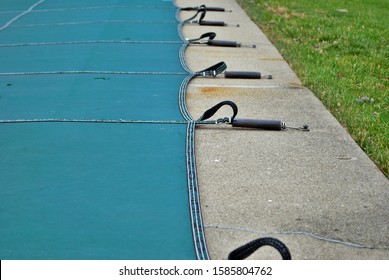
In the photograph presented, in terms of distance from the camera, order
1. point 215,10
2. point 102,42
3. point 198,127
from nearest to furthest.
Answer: point 198,127, point 102,42, point 215,10

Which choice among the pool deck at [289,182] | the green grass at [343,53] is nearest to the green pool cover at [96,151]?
the pool deck at [289,182]

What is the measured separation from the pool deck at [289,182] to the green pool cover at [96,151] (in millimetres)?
138

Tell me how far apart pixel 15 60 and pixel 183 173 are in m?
3.31

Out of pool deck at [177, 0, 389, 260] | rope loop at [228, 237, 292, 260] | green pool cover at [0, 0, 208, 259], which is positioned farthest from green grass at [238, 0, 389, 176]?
rope loop at [228, 237, 292, 260]

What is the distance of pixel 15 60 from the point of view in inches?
260

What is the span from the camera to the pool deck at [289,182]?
3.18m

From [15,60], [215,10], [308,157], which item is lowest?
[215,10]

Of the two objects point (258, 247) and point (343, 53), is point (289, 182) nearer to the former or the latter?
point (258, 247)

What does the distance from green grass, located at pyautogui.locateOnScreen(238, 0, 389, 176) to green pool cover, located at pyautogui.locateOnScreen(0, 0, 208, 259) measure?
3.69 feet

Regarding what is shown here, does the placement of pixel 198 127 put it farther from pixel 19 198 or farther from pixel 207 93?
pixel 19 198

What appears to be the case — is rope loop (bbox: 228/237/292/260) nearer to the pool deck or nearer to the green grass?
the pool deck

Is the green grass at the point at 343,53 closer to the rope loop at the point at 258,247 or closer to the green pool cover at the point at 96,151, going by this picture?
the green pool cover at the point at 96,151

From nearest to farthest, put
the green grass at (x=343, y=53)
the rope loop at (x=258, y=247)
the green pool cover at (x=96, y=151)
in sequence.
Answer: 1. the rope loop at (x=258, y=247)
2. the green pool cover at (x=96, y=151)
3. the green grass at (x=343, y=53)

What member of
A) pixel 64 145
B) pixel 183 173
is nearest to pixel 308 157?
pixel 183 173
